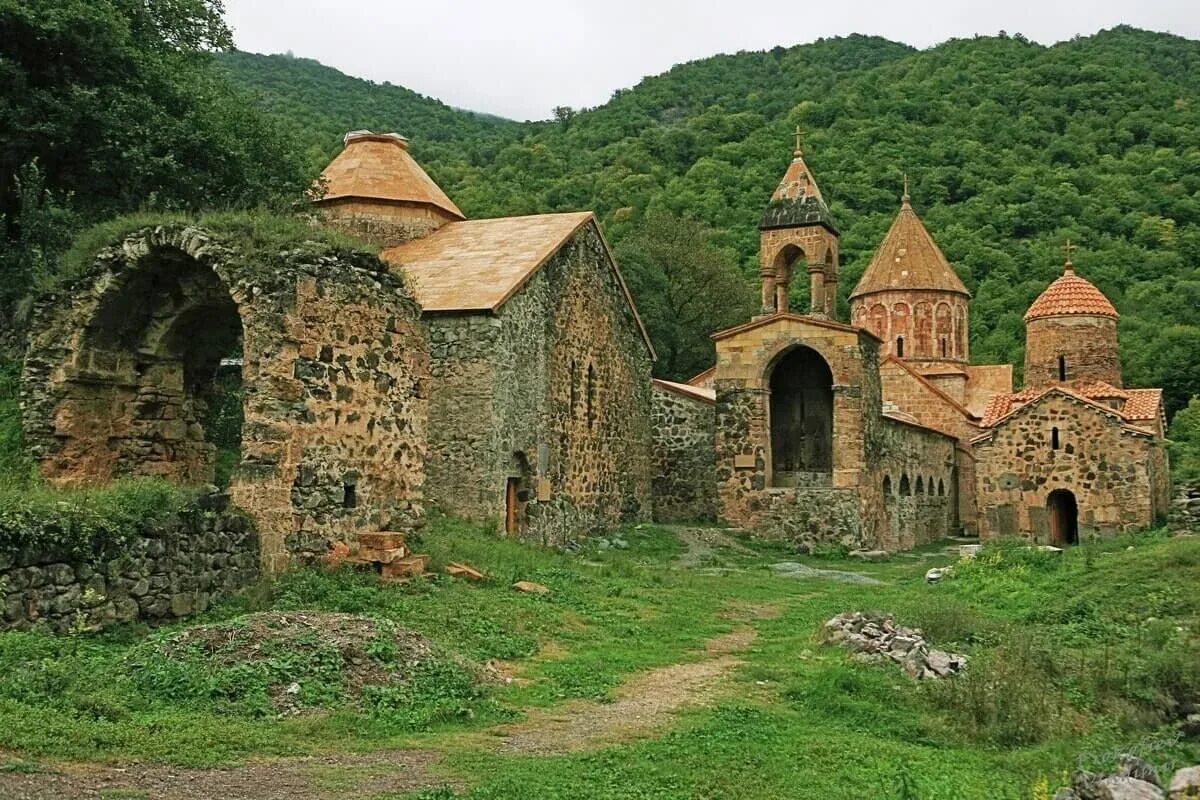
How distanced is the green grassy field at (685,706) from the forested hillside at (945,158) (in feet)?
96.4

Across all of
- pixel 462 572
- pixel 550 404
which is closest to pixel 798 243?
pixel 550 404

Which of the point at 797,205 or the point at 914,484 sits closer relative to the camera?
the point at 797,205

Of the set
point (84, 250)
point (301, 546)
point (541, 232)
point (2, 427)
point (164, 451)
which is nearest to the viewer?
point (301, 546)

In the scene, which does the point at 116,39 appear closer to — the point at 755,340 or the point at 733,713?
the point at 755,340

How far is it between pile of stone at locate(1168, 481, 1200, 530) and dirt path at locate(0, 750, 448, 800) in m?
17.1

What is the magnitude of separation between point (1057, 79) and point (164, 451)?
62108mm

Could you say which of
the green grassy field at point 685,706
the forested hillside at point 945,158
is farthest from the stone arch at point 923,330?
the green grassy field at point 685,706

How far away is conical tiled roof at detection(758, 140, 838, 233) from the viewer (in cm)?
2467

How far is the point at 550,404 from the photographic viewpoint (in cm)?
1919

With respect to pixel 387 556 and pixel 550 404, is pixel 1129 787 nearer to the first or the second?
pixel 387 556

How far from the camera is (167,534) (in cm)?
897

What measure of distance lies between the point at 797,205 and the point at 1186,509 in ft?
34.4

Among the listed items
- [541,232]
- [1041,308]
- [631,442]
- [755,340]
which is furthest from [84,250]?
[1041,308]

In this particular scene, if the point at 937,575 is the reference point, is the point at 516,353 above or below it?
above
